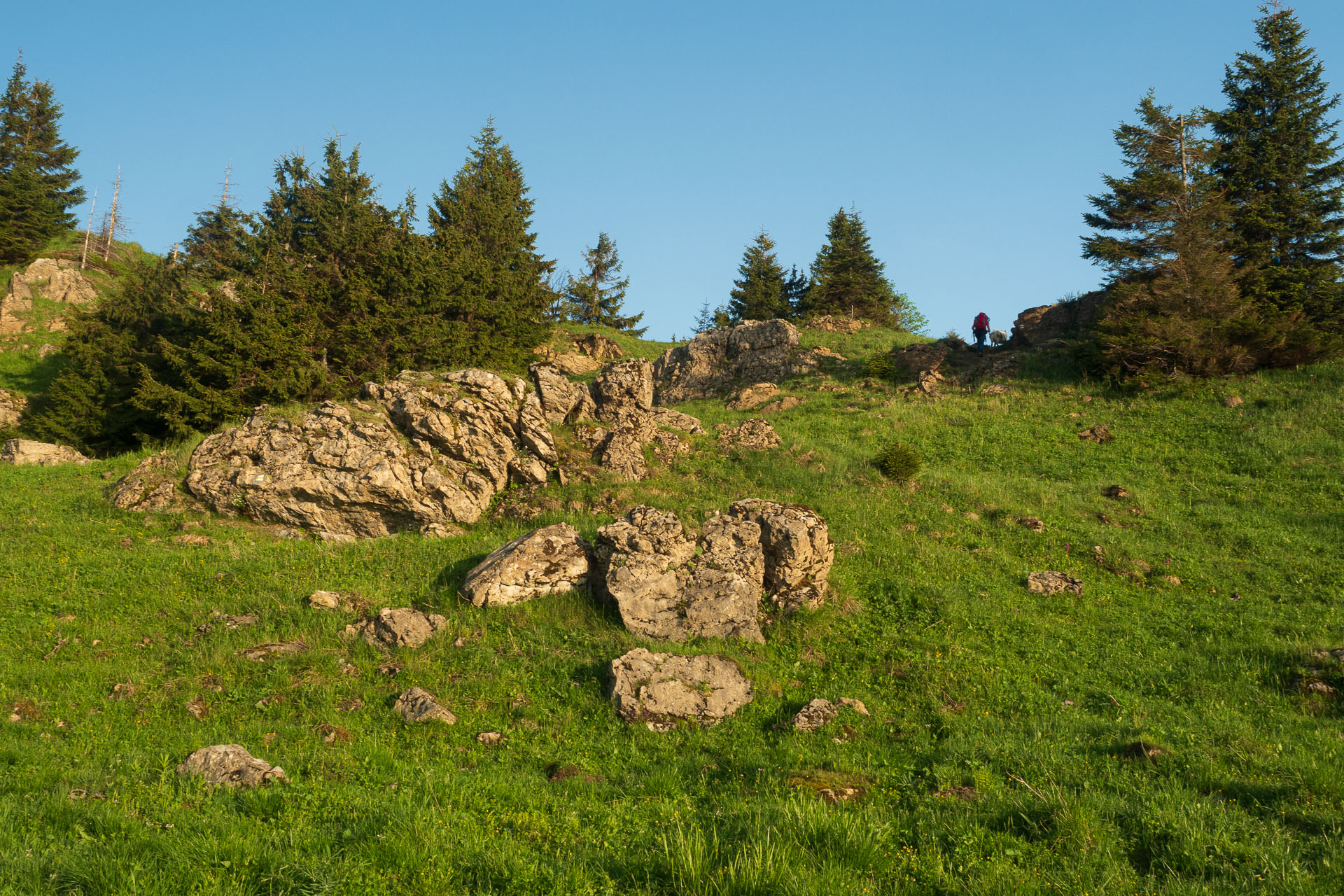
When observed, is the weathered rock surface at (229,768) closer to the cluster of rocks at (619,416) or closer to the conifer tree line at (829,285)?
the cluster of rocks at (619,416)

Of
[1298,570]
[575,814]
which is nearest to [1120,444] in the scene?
[1298,570]

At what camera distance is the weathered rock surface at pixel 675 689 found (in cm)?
1056

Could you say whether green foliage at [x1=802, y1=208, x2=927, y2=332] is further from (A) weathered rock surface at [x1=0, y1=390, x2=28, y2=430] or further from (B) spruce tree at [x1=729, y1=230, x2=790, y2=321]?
(A) weathered rock surface at [x1=0, y1=390, x2=28, y2=430]

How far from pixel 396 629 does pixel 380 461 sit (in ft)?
21.9

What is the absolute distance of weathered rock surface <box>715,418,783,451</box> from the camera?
78.7ft

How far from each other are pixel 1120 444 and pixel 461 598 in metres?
25.5

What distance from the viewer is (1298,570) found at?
16.4m

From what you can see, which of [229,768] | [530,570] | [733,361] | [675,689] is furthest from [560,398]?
[733,361]

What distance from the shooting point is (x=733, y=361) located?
4153 centimetres

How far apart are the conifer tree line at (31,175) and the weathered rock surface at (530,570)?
5714cm

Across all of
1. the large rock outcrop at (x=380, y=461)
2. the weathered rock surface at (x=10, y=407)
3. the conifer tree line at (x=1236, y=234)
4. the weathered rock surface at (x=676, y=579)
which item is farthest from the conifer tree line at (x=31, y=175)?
the conifer tree line at (x=1236, y=234)

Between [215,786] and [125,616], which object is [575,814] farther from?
[125,616]

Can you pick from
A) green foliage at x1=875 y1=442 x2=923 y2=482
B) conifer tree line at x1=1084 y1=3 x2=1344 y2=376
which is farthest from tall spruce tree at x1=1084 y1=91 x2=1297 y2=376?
green foliage at x1=875 y1=442 x2=923 y2=482

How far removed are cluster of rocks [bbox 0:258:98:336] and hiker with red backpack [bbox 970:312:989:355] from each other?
59.6m
